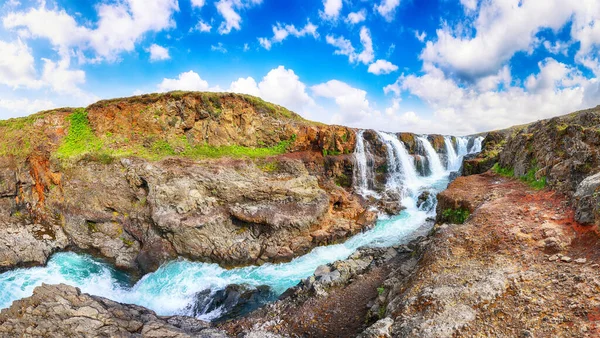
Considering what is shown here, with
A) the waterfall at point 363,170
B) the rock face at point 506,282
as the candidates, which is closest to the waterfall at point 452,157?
the waterfall at point 363,170

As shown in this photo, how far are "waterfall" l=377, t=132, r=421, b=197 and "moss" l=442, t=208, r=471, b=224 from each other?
10.4 m

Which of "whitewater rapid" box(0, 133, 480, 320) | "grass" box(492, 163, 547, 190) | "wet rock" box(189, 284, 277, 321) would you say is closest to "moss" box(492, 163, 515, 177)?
"grass" box(492, 163, 547, 190)

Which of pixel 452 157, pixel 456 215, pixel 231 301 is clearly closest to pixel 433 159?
pixel 452 157

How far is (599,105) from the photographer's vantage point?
43.9 metres

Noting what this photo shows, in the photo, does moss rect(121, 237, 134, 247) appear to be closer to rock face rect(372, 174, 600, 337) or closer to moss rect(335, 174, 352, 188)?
rock face rect(372, 174, 600, 337)

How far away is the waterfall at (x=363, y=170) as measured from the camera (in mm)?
26547

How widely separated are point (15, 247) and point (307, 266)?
56.2 ft

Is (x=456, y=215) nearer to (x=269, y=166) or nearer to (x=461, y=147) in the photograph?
(x=269, y=166)

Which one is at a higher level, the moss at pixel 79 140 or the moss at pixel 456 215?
the moss at pixel 79 140

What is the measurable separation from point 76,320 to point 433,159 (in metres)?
33.8

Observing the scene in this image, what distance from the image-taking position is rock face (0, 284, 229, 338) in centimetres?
827

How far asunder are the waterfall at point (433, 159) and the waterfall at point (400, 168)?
3.10 metres

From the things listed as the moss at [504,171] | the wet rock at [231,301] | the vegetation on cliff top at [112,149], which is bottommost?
the wet rock at [231,301]

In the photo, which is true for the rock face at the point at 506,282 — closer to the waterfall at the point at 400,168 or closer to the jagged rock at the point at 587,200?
the jagged rock at the point at 587,200
